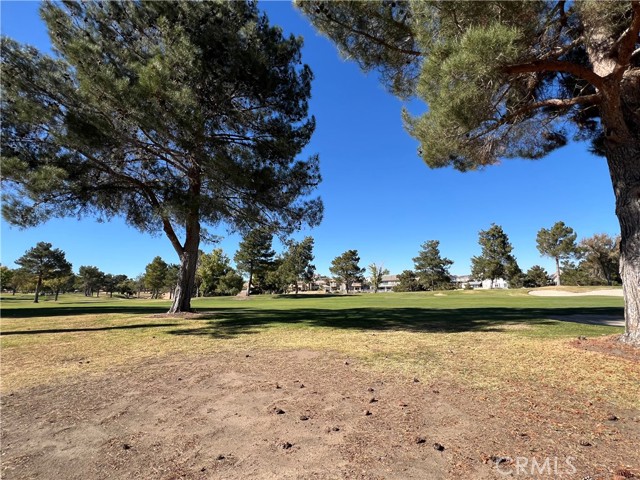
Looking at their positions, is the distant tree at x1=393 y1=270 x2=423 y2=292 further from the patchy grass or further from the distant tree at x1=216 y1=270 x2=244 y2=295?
the patchy grass

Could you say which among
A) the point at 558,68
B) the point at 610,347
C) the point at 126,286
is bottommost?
the point at 610,347

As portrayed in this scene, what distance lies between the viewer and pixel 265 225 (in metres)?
12.7

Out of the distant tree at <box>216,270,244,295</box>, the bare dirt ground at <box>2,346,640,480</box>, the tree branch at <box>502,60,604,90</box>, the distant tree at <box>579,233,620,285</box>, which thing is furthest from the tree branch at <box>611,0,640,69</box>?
the distant tree at <box>579,233,620,285</box>

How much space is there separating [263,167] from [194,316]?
247 inches

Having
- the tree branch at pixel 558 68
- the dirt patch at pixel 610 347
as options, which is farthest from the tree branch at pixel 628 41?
the dirt patch at pixel 610 347

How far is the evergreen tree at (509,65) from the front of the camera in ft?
16.2

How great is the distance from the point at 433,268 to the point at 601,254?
25.8 m

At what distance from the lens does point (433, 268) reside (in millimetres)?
61469

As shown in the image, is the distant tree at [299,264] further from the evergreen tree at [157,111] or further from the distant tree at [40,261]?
the evergreen tree at [157,111]

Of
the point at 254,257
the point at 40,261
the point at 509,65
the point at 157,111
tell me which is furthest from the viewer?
the point at 254,257

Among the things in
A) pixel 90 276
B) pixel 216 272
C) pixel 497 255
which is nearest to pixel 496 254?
pixel 497 255

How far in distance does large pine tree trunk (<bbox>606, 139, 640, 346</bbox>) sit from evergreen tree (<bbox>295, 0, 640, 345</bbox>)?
17mm

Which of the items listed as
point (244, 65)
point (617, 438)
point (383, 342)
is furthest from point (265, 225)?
point (617, 438)

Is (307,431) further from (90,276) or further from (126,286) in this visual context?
(126,286)
